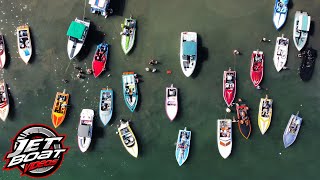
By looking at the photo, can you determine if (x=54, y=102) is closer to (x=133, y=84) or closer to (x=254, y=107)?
(x=133, y=84)

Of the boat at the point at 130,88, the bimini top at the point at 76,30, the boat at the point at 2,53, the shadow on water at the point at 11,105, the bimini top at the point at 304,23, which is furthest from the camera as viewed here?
the shadow on water at the point at 11,105

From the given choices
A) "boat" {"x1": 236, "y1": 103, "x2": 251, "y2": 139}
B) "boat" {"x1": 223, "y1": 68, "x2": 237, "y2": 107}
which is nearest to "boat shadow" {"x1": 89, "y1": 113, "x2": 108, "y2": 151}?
"boat" {"x1": 223, "y1": 68, "x2": 237, "y2": 107}

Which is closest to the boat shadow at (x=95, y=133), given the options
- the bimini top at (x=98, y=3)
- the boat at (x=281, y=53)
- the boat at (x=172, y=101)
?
the boat at (x=172, y=101)

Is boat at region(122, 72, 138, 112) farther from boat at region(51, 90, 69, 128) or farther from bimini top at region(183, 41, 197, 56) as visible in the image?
boat at region(51, 90, 69, 128)

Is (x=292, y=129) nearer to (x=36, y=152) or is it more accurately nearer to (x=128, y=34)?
(x=128, y=34)

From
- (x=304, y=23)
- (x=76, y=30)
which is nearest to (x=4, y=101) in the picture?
(x=76, y=30)

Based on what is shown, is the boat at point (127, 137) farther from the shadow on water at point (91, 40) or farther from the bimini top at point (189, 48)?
the bimini top at point (189, 48)
